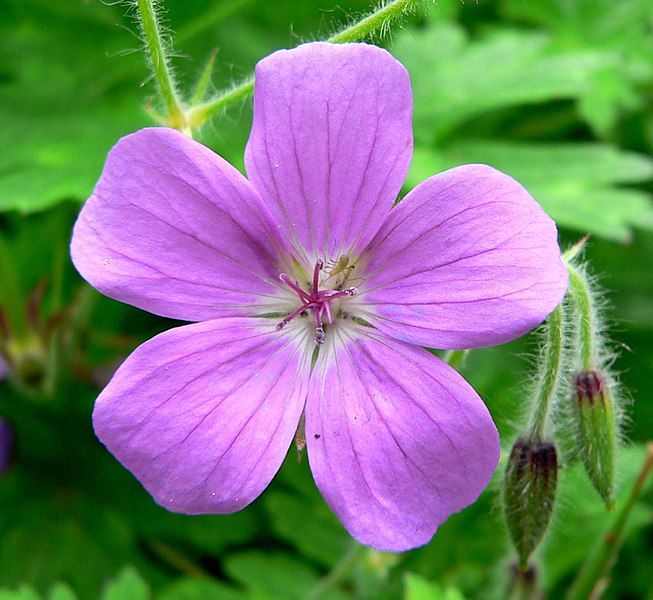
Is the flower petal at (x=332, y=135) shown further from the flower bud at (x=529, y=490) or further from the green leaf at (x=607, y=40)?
the green leaf at (x=607, y=40)

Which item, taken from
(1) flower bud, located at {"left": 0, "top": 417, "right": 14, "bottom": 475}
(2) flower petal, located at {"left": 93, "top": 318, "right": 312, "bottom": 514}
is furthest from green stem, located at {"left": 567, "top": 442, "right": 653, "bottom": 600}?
(1) flower bud, located at {"left": 0, "top": 417, "right": 14, "bottom": 475}

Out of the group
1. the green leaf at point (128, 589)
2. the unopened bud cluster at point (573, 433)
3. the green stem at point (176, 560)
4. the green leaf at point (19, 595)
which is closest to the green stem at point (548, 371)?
the unopened bud cluster at point (573, 433)

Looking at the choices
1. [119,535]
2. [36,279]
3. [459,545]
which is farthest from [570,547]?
[36,279]

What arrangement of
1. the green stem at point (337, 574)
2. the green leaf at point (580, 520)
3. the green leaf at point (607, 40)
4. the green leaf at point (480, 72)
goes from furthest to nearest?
1. the green leaf at point (607, 40)
2. the green leaf at point (480, 72)
3. the green leaf at point (580, 520)
4. the green stem at point (337, 574)

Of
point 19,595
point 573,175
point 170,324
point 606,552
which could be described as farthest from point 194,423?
point 573,175

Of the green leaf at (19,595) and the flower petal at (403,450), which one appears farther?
the green leaf at (19,595)

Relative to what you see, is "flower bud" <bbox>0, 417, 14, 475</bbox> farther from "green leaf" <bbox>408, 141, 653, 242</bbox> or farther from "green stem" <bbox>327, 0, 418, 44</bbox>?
"green stem" <bbox>327, 0, 418, 44</bbox>
